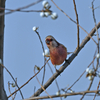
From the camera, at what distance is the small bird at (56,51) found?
10.6 feet

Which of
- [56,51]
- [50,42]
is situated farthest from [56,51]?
[50,42]

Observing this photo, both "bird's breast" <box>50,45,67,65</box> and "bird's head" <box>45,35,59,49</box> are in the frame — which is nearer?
"bird's breast" <box>50,45,67,65</box>

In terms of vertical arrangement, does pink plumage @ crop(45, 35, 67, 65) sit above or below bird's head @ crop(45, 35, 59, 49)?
below

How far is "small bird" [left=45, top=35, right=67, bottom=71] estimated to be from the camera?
322cm

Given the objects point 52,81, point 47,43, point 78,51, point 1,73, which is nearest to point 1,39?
point 1,73

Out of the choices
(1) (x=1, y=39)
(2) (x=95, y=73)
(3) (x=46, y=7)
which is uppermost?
(3) (x=46, y=7)

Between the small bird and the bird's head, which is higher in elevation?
the bird's head

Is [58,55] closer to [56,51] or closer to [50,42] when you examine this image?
[56,51]

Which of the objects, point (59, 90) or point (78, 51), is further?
point (78, 51)

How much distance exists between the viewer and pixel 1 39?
1599mm

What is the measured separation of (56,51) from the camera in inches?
131

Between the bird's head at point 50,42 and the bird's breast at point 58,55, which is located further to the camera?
the bird's head at point 50,42

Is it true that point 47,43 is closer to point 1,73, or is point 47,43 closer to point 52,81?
point 52,81

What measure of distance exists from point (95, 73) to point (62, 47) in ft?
5.79
